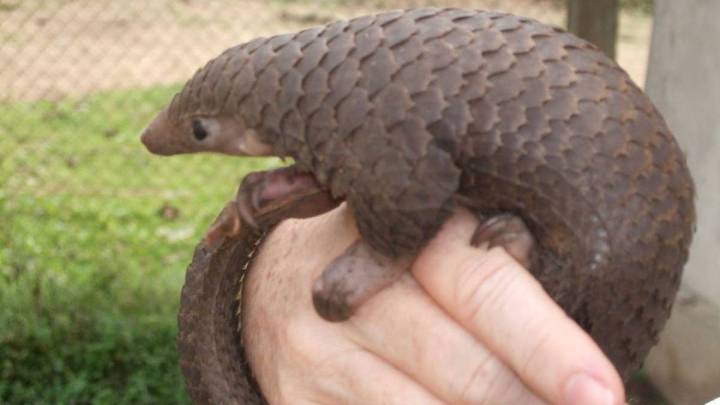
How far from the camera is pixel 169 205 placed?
445 cm

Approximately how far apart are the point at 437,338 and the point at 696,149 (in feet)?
5.88

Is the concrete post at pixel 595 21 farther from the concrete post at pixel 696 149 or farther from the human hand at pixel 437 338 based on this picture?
the human hand at pixel 437 338

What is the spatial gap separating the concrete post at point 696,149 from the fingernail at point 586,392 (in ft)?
5.99

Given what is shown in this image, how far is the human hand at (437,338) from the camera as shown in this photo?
967 millimetres

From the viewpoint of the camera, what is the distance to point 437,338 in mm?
1091

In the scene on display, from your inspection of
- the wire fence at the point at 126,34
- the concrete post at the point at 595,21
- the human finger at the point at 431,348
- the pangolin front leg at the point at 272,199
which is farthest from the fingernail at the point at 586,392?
the wire fence at the point at 126,34

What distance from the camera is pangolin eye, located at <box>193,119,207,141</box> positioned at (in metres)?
1.22

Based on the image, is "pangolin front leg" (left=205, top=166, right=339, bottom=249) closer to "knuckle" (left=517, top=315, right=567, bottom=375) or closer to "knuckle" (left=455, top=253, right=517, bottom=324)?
"knuckle" (left=455, top=253, right=517, bottom=324)

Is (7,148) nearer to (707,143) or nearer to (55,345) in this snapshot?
(55,345)

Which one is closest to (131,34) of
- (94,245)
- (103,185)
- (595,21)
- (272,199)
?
(103,185)

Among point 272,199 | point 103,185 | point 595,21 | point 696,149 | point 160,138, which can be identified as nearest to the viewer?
point 272,199

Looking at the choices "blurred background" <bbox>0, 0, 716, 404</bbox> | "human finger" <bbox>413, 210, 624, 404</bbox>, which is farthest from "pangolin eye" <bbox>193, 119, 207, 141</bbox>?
"blurred background" <bbox>0, 0, 716, 404</bbox>

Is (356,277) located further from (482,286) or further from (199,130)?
(199,130)

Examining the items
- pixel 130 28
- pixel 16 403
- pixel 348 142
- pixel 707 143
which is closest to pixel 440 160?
pixel 348 142
